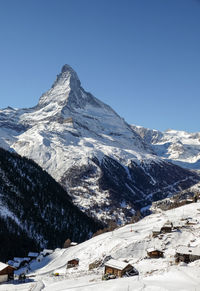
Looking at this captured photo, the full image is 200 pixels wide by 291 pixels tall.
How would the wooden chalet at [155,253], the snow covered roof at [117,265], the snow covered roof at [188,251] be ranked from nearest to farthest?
1. the snow covered roof at [117,265]
2. the snow covered roof at [188,251]
3. the wooden chalet at [155,253]

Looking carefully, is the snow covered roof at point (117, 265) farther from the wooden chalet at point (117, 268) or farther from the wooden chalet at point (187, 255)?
the wooden chalet at point (187, 255)

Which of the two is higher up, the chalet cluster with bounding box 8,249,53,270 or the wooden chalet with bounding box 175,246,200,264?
the wooden chalet with bounding box 175,246,200,264

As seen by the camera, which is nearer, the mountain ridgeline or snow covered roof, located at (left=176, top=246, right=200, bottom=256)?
snow covered roof, located at (left=176, top=246, right=200, bottom=256)

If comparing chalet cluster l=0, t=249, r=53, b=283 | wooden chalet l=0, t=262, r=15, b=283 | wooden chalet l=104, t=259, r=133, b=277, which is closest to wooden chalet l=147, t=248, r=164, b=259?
wooden chalet l=104, t=259, r=133, b=277

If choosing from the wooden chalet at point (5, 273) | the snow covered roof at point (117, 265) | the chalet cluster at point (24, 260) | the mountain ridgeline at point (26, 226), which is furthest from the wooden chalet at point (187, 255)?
the mountain ridgeline at point (26, 226)

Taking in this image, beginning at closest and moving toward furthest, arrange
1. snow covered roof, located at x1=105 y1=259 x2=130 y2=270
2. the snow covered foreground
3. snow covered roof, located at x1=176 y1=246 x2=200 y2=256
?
1. the snow covered foreground
2. snow covered roof, located at x1=105 y1=259 x2=130 y2=270
3. snow covered roof, located at x1=176 y1=246 x2=200 y2=256

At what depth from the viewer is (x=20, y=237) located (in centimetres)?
15125

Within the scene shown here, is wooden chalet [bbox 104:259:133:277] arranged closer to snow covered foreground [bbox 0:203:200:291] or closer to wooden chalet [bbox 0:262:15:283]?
snow covered foreground [bbox 0:203:200:291]

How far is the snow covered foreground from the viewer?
1594 inches

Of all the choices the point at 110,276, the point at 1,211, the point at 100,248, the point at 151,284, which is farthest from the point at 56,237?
the point at 151,284

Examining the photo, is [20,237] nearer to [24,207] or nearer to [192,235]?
[24,207]

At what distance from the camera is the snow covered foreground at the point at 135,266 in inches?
1594

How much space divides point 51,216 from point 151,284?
535ft

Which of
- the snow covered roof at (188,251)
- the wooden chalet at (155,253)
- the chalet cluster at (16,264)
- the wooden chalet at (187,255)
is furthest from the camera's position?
the wooden chalet at (155,253)
